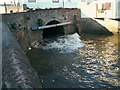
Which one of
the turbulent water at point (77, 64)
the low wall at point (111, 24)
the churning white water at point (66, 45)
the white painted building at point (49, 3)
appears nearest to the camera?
the turbulent water at point (77, 64)

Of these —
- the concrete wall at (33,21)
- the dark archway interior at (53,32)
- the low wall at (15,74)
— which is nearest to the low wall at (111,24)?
the concrete wall at (33,21)

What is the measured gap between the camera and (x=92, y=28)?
3428cm

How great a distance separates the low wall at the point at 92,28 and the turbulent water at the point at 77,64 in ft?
21.0

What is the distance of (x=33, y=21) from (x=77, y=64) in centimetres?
1033

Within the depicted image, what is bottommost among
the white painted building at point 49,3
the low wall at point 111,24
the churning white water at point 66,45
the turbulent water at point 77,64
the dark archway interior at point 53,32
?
the turbulent water at point 77,64

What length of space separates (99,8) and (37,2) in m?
11.1

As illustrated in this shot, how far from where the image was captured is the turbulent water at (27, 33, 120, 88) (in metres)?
14.3

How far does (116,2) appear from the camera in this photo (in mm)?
31953

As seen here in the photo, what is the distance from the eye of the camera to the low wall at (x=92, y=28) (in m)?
33.8

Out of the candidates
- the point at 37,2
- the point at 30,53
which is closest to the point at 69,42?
the point at 30,53

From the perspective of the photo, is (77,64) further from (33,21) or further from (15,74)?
(15,74)

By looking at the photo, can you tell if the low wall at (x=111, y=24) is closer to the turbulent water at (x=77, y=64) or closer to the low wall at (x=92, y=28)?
the low wall at (x=92, y=28)

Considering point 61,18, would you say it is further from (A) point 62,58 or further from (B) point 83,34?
(A) point 62,58

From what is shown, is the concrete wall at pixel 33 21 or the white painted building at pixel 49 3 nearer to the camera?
the concrete wall at pixel 33 21
